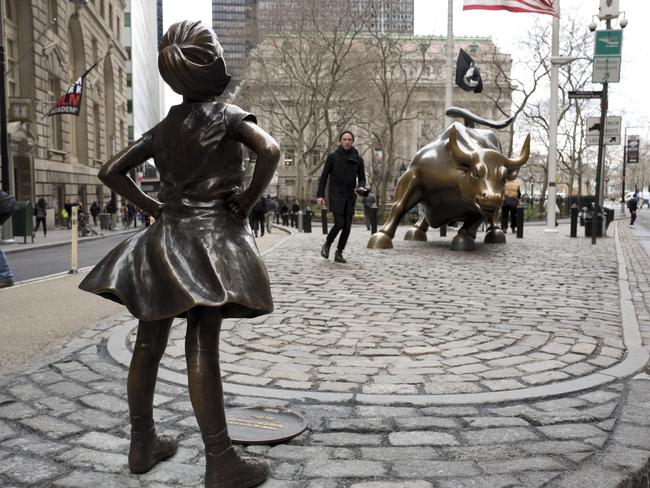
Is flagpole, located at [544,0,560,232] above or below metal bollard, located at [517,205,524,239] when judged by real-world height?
above

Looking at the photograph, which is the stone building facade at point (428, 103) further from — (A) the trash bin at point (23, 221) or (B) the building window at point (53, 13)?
(A) the trash bin at point (23, 221)

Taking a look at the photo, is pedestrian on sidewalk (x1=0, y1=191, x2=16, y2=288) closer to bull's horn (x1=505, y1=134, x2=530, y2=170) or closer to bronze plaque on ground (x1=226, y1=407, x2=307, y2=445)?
bronze plaque on ground (x1=226, y1=407, x2=307, y2=445)

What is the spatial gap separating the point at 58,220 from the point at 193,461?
104ft

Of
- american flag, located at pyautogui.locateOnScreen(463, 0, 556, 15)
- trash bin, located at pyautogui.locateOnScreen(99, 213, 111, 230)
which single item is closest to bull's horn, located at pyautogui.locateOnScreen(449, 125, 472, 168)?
american flag, located at pyautogui.locateOnScreen(463, 0, 556, 15)

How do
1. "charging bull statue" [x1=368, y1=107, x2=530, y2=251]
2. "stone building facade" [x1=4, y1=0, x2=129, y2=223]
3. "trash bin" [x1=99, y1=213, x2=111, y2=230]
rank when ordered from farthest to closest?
1. "trash bin" [x1=99, y1=213, x2=111, y2=230]
2. "stone building facade" [x1=4, y1=0, x2=129, y2=223]
3. "charging bull statue" [x1=368, y1=107, x2=530, y2=251]

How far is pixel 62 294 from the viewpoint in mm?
7906

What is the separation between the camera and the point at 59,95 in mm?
31547

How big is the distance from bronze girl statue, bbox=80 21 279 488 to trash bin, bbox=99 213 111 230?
29.2 metres

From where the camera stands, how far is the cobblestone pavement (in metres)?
2.81

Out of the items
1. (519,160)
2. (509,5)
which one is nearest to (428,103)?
(509,5)

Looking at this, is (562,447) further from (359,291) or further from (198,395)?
(359,291)

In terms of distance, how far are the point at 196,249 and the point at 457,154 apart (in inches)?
355

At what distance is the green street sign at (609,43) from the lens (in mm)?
13922

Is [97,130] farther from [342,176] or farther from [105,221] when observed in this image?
[342,176]
